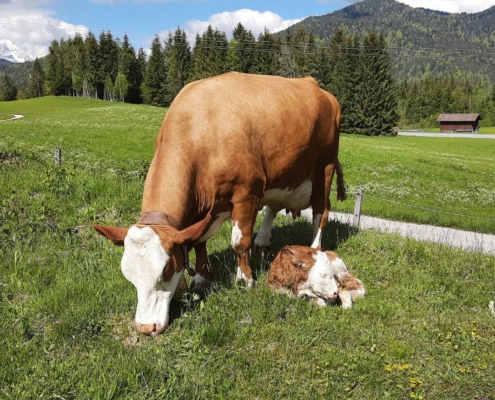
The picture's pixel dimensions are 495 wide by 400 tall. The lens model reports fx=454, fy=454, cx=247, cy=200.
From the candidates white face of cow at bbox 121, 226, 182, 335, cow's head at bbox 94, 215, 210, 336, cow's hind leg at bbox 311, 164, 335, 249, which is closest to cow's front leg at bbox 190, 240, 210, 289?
cow's head at bbox 94, 215, 210, 336

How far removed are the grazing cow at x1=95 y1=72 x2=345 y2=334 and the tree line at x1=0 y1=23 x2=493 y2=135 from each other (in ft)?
201

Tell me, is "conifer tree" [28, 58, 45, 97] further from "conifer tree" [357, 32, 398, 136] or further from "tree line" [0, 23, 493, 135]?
"conifer tree" [357, 32, 398, 136]

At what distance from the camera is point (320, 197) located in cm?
812

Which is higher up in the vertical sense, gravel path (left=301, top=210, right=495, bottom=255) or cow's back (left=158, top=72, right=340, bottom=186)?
cow's back (left=158, top=72, right=340, bottom=186)

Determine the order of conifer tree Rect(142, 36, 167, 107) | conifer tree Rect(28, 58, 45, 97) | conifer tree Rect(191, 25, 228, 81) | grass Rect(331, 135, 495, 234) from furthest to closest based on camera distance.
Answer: conifer tree Rect(28, 58, 45, 97), conifer tree Rect(142, 36, 167, 107), conifer tree Rect(191, 25, 228, 81), grass Rect(331, 135, 495, 234)

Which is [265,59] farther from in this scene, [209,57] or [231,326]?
[231,326]

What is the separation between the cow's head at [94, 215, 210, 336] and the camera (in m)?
4.51

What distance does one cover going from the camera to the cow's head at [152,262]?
4.51 metres

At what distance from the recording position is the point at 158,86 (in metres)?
93.0

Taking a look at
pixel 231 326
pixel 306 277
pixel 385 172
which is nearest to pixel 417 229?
pixel 306 277

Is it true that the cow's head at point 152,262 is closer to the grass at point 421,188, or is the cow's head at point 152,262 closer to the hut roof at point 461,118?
the grass at point 421,188

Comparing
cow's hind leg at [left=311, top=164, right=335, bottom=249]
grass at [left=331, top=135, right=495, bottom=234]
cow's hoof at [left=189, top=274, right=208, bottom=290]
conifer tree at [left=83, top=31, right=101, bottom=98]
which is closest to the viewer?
cow's hoof at [left=189, top=274, right=208, bottom=290]

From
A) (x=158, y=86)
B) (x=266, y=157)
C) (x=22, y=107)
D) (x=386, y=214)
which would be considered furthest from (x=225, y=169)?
(x=158, y=86)

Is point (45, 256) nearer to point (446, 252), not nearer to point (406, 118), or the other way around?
point (446, 252)
